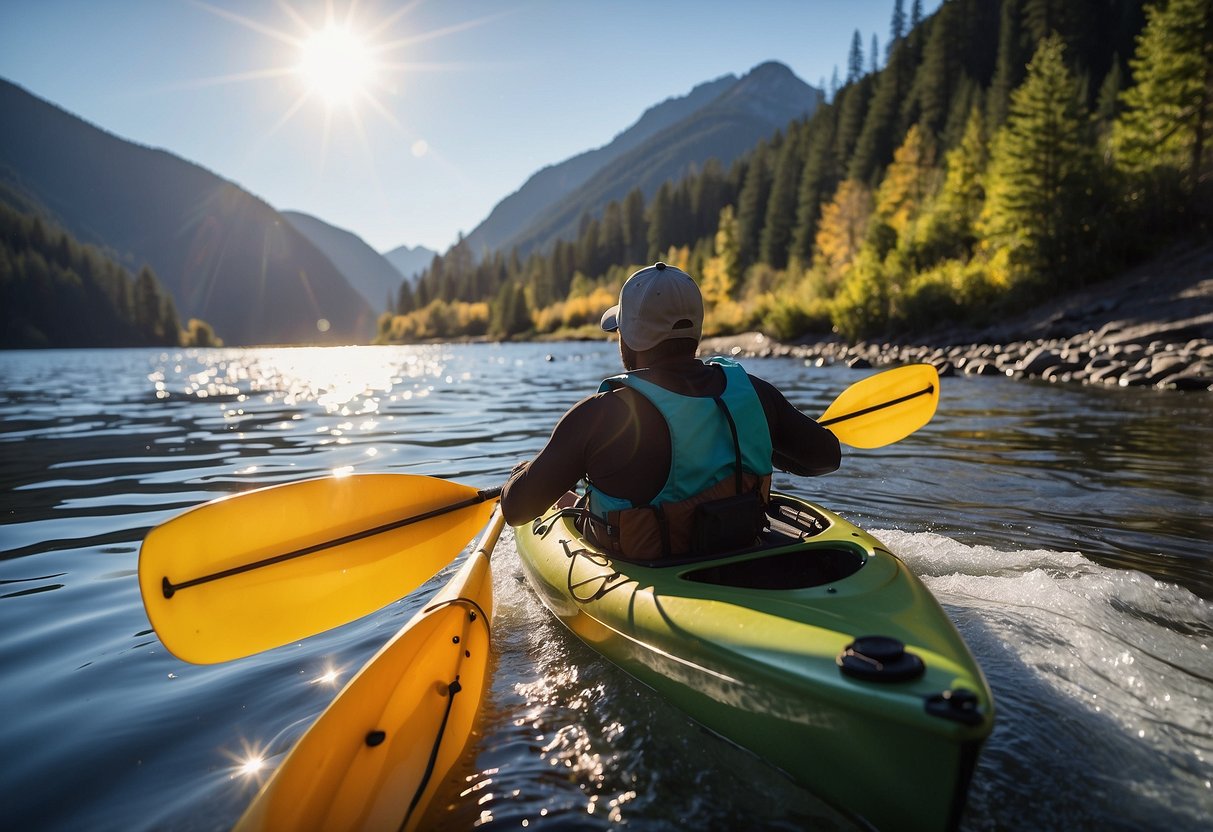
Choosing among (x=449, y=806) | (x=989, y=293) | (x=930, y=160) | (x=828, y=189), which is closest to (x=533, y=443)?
(x=449, y=806)

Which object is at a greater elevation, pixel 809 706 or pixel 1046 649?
pixel 809 706

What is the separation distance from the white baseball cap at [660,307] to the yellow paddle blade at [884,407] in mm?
2127

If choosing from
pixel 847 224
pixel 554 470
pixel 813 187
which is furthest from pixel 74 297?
pixel 554 470

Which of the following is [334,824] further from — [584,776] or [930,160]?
[930,160]

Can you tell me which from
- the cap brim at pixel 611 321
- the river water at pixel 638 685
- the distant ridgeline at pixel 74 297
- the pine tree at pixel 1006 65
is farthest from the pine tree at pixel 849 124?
the distant ridgeline at pixel 74 297

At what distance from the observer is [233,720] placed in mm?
3010

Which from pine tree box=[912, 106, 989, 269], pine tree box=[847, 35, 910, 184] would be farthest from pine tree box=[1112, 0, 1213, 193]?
pine tree box=[847, 35, 910, 184]

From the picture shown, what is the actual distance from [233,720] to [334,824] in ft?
3.90

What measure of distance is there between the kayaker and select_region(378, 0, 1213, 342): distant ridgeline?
26539 mm

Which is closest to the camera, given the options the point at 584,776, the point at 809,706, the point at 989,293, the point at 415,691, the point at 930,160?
the point at 809,706

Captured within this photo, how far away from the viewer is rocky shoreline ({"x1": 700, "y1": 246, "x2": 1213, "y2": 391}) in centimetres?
1509

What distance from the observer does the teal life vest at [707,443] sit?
2.83m

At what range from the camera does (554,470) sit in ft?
9.46

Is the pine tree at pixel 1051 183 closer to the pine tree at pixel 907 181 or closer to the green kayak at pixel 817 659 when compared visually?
the pine tree at pixel 907 181
